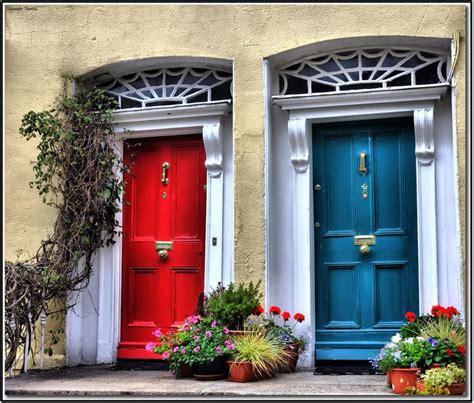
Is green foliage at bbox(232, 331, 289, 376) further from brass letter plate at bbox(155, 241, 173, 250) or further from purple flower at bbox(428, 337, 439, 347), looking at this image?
brass letter plate at bbox(155, 241, 173, 250)

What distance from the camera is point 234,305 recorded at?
6.49 meters

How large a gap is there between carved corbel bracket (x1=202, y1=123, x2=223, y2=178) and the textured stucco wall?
0.31m

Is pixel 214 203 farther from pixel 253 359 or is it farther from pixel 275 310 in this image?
pixel 253 359

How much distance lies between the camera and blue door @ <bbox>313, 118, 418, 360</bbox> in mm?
6965

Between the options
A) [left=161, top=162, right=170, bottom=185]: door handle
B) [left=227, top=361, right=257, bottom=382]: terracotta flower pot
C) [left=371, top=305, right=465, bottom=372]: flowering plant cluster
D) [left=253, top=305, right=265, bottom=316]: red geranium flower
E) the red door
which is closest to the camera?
[left=371, top=305, right=465, bottom=372]: flowering plant cluster

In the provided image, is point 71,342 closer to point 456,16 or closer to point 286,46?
point 286,46

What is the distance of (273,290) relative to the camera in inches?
280

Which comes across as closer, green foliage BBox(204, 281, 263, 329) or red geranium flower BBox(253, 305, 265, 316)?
green foliage BBox(204, 281, 263, 329)

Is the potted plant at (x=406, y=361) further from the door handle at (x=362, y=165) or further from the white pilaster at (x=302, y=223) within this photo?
the door handle at (x=362, y=165)

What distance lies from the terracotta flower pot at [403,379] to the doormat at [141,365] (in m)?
2.41

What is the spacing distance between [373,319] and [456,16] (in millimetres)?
2889

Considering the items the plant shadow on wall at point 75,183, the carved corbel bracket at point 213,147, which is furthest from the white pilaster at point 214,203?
the plant shadow on wall at point 75,183

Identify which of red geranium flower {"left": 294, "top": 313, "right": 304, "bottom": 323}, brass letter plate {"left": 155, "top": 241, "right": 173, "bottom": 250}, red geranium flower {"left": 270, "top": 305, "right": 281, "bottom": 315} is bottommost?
red geranium flower {"left": 294, "top": 313, "right": 304, "bottom": 323}

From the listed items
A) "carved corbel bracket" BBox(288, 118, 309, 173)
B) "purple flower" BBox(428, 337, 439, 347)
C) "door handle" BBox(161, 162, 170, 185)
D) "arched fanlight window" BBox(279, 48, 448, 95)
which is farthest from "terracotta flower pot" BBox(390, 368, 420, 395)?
"door handle" BBox(161, 162, 170, 185)
